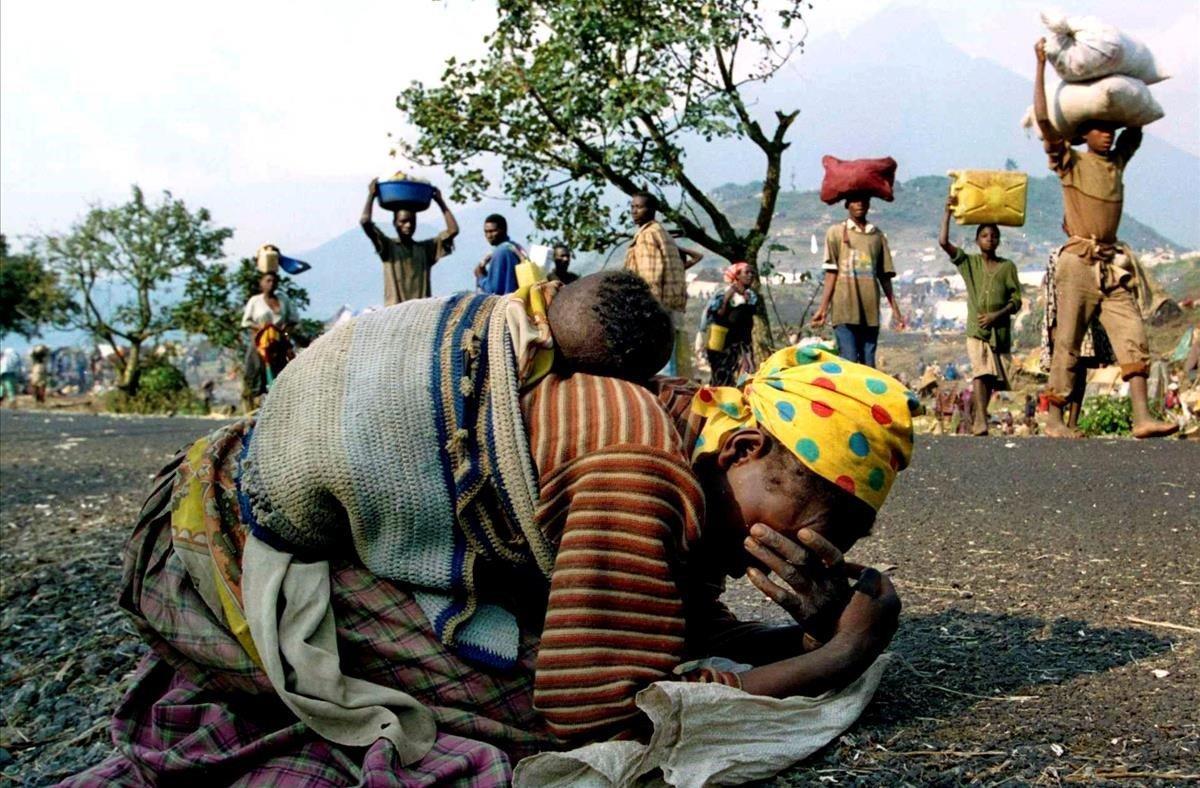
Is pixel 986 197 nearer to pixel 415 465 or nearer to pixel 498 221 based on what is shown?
pixel 498 221

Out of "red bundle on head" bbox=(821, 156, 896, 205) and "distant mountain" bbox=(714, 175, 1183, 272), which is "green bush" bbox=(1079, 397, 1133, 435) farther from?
"distant mountain" bbox=(714, 175, 1183, 272)

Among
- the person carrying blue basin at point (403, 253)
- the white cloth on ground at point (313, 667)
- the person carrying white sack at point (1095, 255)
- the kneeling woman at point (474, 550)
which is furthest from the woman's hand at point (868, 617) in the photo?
the person carrying blue basin at point (403, 253)

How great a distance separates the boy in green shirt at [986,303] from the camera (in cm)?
948

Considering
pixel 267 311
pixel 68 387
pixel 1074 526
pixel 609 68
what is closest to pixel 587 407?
pixel 1074 526

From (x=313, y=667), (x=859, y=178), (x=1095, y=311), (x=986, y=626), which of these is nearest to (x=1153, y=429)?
(x=1095, y=311)

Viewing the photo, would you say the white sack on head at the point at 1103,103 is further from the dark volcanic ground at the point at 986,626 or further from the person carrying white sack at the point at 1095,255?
the dark volcanic ground at the point at 986,626

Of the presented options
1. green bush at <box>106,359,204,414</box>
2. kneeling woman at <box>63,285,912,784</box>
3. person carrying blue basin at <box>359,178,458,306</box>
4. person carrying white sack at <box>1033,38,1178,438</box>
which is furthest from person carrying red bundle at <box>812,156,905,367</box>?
green bush at <box>106,359,204,414</box>

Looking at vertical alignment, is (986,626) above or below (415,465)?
below

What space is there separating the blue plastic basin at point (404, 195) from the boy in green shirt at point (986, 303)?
4376 millimetres

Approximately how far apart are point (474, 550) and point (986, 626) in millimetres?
1722

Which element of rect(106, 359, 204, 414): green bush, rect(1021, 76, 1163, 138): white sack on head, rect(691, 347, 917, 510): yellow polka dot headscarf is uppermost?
rect(1021, 76, 1163, 138): white sack on head

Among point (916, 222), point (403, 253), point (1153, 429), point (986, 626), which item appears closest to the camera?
point (986, 626)

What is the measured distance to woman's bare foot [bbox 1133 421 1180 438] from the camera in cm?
752

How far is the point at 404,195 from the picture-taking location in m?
10.4
